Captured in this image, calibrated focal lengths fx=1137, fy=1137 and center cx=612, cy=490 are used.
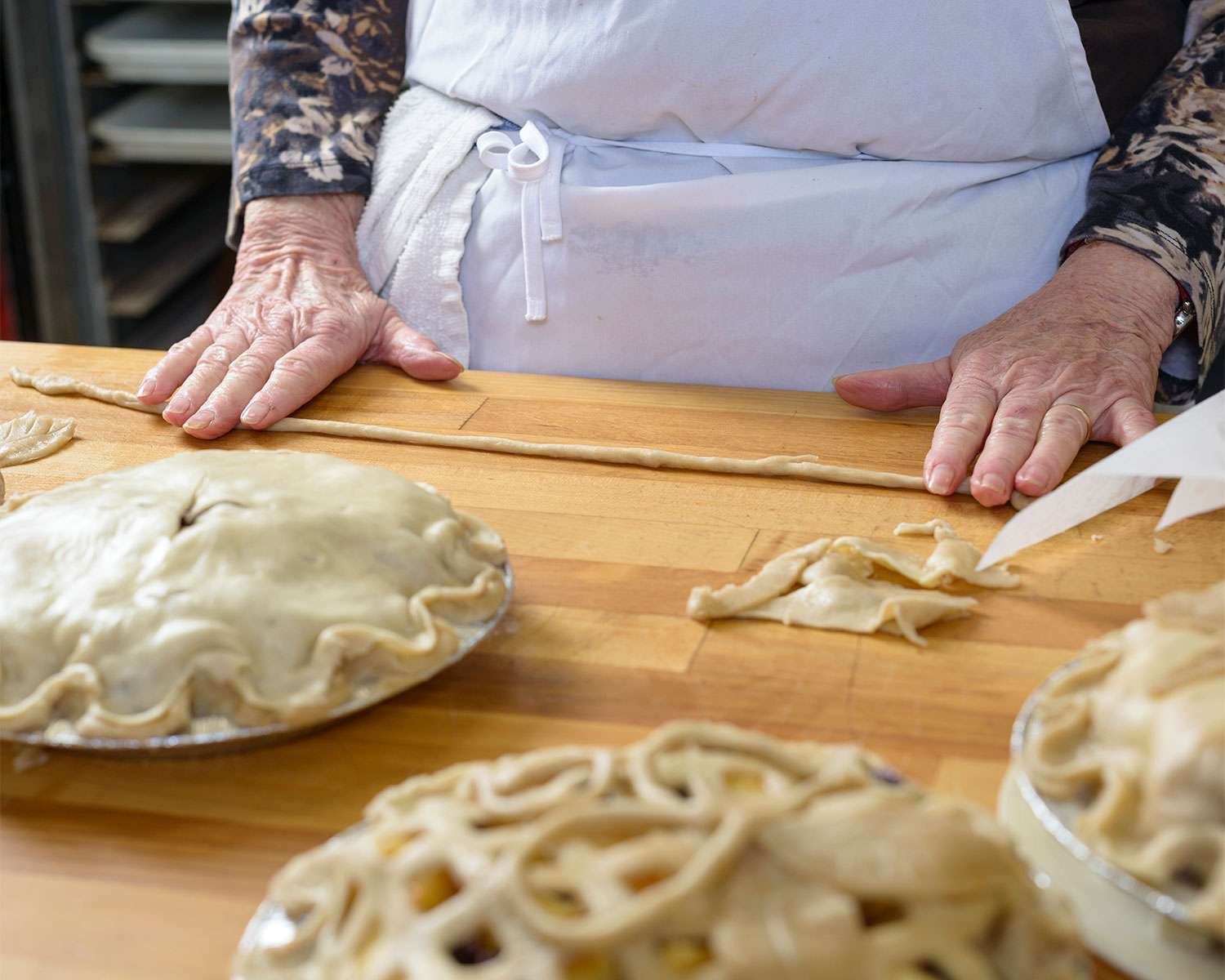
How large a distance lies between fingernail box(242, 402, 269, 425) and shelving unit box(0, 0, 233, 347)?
2.25 metres

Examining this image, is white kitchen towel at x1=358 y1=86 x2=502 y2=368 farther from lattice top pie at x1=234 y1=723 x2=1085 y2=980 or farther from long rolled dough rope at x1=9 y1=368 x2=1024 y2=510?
lattice top pie at x1=234 y1=723 x2=1085 y2=980

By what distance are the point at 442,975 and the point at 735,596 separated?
56cm

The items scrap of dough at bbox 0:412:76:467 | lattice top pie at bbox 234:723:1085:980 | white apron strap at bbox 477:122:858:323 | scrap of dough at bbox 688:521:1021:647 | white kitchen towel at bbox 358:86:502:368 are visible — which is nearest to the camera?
lattice top pie at bbox 234:723:1085:980

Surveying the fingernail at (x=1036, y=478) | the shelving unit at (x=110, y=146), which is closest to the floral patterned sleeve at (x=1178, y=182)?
the fingernail at (x=1036, y=478)

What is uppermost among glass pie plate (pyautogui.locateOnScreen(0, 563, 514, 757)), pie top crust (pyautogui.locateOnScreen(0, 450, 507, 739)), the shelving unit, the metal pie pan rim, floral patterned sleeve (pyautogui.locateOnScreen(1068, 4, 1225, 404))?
floral patterned sleeve (pyautogui.locateOnScreen(1068, 4, 1225, 404))

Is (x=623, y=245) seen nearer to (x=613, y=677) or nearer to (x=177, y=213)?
(x=613, y=677)

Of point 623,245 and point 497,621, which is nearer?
point 497,621

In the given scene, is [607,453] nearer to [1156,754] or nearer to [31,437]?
[31,437]

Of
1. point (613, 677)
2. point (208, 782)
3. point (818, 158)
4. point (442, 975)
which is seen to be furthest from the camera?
point (818, 158)

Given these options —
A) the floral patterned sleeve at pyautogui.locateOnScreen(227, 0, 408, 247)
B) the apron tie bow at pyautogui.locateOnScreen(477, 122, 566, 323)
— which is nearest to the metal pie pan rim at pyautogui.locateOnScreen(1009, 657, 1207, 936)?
the apron tie bow at pyautogui.locateOnScreen(477, 122, 566, 323)

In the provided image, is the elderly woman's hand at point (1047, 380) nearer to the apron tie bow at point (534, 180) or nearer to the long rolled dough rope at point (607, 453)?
the long rolled dough rope at point (607, 453)

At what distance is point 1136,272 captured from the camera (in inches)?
59.6

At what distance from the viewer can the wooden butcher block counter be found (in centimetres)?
76

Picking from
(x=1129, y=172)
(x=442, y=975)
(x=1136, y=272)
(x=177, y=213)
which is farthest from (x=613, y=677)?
(x=177, y=213)
